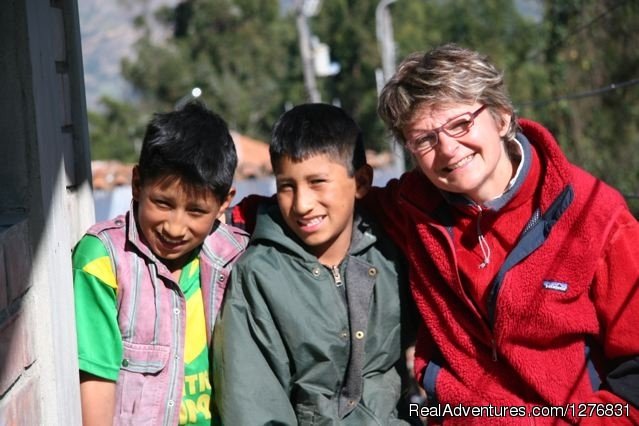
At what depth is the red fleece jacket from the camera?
97.2 inches

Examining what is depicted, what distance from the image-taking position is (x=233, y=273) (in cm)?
264

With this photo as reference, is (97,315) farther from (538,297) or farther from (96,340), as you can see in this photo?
(538,297)

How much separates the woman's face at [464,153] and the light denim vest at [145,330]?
77 centimetres

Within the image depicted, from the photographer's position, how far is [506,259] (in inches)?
101

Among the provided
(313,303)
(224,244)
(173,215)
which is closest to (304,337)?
(313,303)

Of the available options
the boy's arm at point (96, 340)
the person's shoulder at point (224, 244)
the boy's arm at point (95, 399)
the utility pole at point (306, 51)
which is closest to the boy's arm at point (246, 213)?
the person's shoulder at point (224, 244)

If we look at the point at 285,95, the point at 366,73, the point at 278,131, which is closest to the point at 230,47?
the point at 285,95

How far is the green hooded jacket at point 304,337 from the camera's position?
2.56m

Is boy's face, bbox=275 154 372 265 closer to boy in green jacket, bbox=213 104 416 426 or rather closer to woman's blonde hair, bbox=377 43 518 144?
boy in green jacket, bbox=213 104 416 426

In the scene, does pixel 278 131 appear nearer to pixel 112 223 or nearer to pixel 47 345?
pixel 112 223

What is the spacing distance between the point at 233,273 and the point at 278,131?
17.1 inches

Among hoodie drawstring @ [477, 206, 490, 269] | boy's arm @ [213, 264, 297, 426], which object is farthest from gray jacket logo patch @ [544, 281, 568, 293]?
boy's arm @ [213, 264, 297, 426]

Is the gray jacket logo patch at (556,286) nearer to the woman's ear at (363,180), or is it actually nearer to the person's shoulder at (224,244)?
the woman's ear at (363,180)

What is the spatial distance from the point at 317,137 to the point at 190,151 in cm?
36
